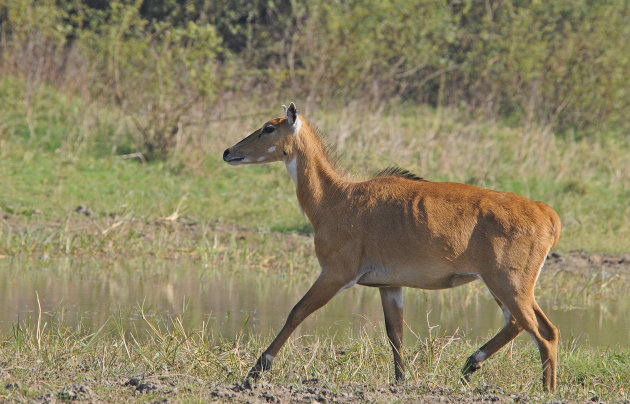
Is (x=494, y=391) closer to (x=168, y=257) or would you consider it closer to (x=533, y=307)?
(x=533, y=307)

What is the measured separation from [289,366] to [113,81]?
11602 millimetres

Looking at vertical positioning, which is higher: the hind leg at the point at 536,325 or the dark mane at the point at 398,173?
the dark mane at the point at 398,173

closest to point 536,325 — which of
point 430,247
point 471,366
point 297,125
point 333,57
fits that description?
point 471,366

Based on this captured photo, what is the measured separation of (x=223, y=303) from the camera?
946 centimetres

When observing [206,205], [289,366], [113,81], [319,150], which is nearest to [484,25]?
[113,81]

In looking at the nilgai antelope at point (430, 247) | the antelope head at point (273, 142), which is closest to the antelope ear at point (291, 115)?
the antelope head at point (273, 142)

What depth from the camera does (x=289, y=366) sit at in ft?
21.2

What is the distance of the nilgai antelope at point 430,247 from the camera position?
6441 mm

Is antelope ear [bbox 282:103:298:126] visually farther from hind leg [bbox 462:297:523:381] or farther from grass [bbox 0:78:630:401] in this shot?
hind leg [bbox 462:297:523:381]

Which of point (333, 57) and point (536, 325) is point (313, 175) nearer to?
point (536, 325)

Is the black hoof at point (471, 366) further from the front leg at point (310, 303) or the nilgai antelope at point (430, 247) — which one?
the front leg at point (310, 303)

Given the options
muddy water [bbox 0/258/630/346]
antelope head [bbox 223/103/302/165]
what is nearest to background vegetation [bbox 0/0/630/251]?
muddy water [bbox 0/258/630/346]

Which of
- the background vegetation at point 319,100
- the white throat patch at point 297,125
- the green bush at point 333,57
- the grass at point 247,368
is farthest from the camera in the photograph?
the green bush at point 333,57

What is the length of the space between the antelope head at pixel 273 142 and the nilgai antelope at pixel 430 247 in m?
0.51
